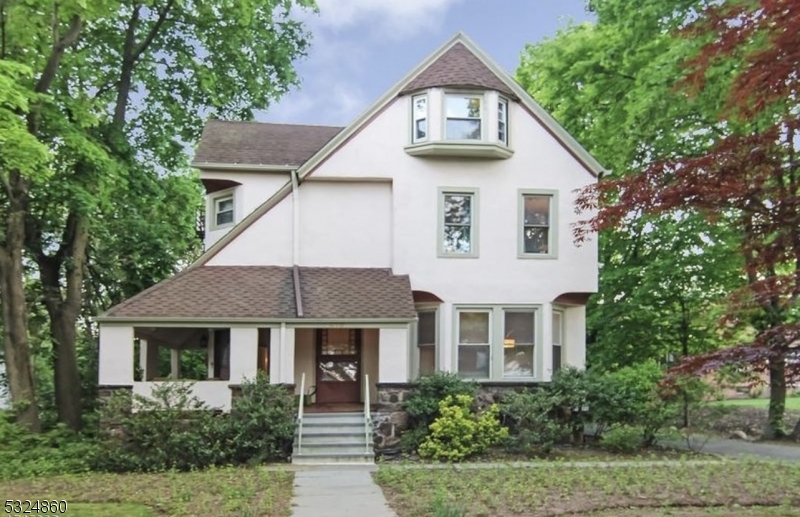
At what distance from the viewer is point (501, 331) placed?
15.6 metres

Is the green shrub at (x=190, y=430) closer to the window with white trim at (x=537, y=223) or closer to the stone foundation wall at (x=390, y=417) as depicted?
the stone foundation wall at (x=390, y=417)

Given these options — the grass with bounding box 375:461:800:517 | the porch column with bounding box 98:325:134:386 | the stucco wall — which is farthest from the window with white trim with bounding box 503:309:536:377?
the porch column with bounding box 98:325:134:386

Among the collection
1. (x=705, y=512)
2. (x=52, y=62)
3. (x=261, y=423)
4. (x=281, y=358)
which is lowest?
(x=705, y=512)

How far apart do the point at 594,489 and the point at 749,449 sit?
7142 millimetres

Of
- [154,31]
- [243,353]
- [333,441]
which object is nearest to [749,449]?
[333,441]

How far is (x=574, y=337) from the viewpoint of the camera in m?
16.5

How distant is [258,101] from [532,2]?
8.02 metres

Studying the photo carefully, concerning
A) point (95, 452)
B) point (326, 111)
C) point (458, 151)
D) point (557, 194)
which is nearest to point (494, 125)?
point (458, 151)

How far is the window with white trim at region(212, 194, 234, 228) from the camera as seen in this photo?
17.8 meters

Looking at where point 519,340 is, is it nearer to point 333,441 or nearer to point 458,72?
point 333,441

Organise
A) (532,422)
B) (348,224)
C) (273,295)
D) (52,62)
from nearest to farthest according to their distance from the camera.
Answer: (52,62) → (532,422) → (273,295) → (348,224)

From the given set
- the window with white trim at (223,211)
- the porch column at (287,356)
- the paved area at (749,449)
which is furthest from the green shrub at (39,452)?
the paved area at (749,449)

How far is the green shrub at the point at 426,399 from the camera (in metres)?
13.9

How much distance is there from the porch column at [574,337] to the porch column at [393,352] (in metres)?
4.15
